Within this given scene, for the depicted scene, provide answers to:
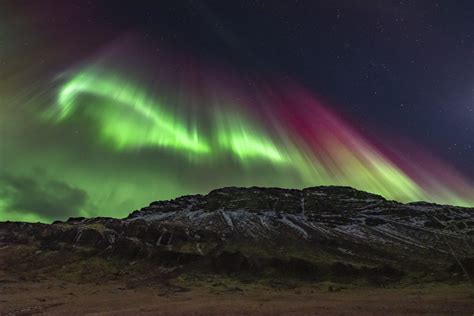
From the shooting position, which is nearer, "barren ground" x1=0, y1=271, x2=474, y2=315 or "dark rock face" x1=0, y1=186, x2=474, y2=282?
"barren ground" x1=0, y1=271, x2=474, y2=315

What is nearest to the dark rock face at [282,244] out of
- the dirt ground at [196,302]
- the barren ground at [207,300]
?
the barren ground at [207,300]

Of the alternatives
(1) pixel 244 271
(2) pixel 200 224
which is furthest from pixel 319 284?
(2) pixel 200 224

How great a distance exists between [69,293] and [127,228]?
64.4m

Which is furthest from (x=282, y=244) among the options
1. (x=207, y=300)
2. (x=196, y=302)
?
(x=196, y=302)

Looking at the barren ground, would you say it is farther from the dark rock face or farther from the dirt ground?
the dark rock face

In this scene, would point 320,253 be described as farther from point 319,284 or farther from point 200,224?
point 200,224

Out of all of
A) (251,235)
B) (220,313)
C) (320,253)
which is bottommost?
(220,313)

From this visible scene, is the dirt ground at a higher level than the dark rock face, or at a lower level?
lower

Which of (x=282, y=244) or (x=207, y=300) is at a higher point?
(x=282, y=244)

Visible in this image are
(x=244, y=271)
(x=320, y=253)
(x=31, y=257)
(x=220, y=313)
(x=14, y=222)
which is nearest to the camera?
(x=220, y=313)

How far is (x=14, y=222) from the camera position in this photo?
14425cm

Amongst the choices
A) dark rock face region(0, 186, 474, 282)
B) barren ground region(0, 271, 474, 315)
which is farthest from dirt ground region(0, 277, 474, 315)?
dark rock face region(0, 186, 474, 282)

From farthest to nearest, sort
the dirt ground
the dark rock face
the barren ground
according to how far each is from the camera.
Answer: the dark rock face < the barren ground < the dirt ground

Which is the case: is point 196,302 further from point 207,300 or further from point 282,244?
point 282,244
